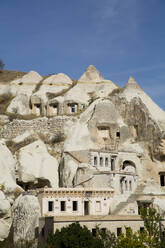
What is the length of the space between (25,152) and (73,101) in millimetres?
14794

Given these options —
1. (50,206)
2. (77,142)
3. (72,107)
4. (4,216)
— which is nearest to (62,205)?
(50,206)

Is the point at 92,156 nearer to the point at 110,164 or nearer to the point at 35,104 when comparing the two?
the point at 110,164

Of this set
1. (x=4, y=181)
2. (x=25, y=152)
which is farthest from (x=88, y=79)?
(x=4, y=181)

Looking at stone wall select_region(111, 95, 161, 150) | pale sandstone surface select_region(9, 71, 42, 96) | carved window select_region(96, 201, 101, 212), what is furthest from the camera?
pale sandstone surface select_region(9, 71, 42, 96)

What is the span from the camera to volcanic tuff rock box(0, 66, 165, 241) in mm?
53125

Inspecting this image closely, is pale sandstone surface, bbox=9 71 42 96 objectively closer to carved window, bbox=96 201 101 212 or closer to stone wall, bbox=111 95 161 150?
stone wall, bbox=111 95 161 150

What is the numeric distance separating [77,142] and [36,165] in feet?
22.5

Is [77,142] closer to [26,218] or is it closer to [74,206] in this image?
[74,206]

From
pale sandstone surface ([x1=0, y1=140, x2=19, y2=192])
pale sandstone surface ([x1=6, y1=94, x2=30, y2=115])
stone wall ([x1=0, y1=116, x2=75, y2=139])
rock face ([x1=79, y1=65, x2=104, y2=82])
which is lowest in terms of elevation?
pale sandstone surface ([x1=0, y1=140, x2=19, y2=192])

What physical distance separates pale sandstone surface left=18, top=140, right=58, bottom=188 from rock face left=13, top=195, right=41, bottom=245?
922 cm

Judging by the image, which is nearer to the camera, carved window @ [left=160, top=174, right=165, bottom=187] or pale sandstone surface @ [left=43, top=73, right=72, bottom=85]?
carved window @ [left=160, top=174, right=165, bottom=187]

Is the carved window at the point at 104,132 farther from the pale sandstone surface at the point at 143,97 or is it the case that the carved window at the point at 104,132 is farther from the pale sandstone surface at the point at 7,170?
the pale sandstone surface at the point at 7,170

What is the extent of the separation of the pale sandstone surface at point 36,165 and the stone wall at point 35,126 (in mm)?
4250

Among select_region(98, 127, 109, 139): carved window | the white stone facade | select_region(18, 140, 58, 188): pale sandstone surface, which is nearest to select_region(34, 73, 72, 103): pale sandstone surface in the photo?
select_region(98, 127, 109, 139): carved window
